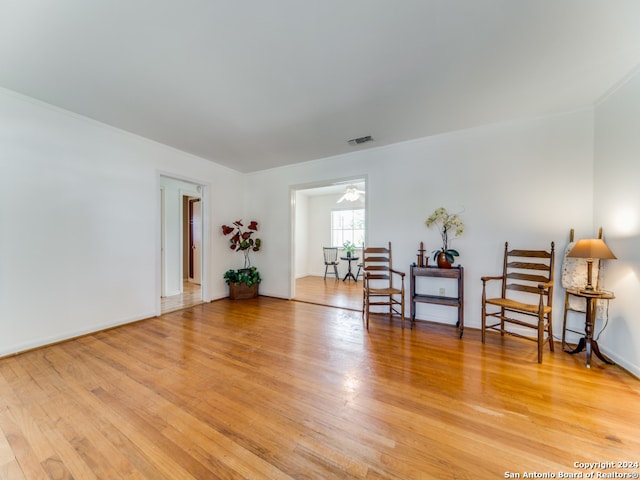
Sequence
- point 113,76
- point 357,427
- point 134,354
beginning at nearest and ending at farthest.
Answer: point 357,427
point 113,76
point 134,354

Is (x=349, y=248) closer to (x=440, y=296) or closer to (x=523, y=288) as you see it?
(x=440, y=296)

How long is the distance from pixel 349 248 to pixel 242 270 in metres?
3.18

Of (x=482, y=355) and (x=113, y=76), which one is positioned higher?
(x=113, y=76)

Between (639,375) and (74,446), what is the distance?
13.3 ft

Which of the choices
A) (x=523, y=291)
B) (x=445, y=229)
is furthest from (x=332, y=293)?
(x=523, y=291)

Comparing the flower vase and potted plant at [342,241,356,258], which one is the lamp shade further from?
potted plant at [342,241,356,258]

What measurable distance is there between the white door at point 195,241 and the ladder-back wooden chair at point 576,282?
6.12 meters

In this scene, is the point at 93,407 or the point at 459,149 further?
the point at 459,149

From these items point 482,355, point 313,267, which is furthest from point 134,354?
point 313,267

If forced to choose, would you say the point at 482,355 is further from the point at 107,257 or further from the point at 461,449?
the point at 107,257

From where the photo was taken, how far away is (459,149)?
127 inches

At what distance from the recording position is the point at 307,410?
1.64m

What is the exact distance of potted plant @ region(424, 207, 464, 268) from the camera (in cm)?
310

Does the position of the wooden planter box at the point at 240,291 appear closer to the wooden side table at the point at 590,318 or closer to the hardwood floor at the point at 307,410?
the hardwood floor at the point at 307,410
